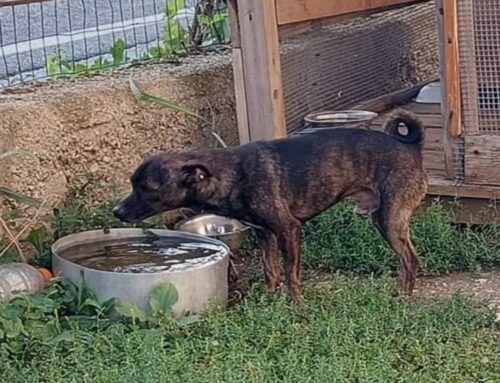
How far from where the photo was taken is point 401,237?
5.90 metres

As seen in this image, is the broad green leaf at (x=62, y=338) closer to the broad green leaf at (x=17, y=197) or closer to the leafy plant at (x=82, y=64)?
the broad green leaf at (x=17, y=197)

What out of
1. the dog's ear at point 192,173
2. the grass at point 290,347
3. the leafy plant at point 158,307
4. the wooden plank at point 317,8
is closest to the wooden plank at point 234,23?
the wooden plank at point 317,8

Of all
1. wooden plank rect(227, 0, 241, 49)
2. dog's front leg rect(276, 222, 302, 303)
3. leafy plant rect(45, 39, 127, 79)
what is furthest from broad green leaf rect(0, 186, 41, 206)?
wooden plank rect(227, 0, 241, 49)

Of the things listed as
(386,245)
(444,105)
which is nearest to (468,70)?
(444,105)

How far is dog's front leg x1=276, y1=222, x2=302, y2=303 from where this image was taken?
5684 mm

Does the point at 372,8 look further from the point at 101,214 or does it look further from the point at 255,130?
the point at 101,214

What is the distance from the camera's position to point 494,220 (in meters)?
6.77

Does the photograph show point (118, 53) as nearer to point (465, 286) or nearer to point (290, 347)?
point (465, 286)

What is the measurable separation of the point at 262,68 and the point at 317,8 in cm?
85

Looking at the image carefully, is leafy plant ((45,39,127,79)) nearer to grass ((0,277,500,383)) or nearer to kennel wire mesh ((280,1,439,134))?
kennel wire mesh ((280,1,439,134))

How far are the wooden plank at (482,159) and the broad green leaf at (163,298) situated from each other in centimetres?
230

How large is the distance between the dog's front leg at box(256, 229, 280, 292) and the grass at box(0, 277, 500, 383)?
40 cm

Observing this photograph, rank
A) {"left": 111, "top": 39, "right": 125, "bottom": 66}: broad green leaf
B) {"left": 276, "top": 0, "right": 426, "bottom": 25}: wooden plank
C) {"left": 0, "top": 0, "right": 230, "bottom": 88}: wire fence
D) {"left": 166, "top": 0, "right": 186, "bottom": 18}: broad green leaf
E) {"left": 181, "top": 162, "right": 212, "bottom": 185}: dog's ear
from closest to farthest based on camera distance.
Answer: {"left": 181, "top": 162, "right": 212, "bottom": 185}: dog's ear < {"left": 276, "top": 0, "right": 426, "bottom": 25}: wooden plank < {"left": 0, "top": 0, "right": 230, "bottom": 88}: wire fence < {"left": 111, "top": 39, "right": 125, "bottom": 66}: broad green leaf < {"left": 166, "top": 0, "right": 186, "bottom": 18}: broad green leaf

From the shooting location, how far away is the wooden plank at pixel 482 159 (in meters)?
6.65
